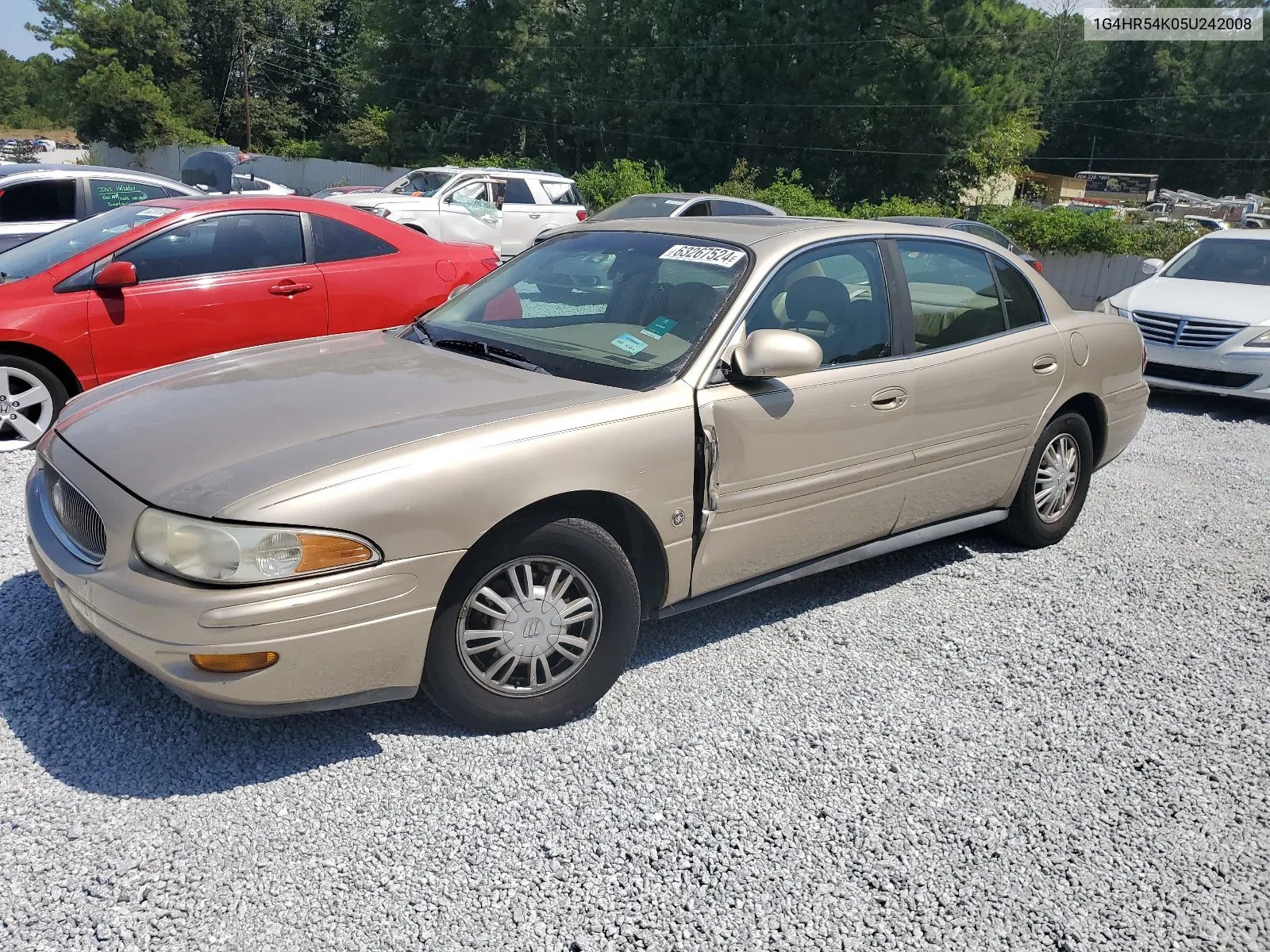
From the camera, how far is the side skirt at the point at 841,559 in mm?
3646

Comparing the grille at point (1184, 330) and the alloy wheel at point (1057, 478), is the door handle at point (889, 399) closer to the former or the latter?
the alloy wheel at point (1057, 478)

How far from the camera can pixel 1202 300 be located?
9531 mm

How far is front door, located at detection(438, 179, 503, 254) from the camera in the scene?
50.8 feet

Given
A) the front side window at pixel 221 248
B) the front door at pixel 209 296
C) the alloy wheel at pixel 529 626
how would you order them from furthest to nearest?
the front side window at pixel 221 248, the front door at pixel 209 296, the alloy wheel at pixel 529 626

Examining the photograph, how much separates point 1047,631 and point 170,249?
5.38m

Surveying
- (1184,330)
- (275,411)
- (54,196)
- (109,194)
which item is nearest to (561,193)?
(109,194)

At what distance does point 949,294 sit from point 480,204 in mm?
13065

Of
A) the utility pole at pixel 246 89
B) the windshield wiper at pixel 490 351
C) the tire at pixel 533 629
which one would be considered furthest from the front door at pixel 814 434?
the utility pole at pixel 246 89

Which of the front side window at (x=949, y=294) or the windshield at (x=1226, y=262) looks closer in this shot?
the front side window at (x=949, y=294)

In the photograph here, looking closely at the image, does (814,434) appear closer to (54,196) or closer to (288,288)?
(288,288)

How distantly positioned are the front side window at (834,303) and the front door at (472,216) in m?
11.6

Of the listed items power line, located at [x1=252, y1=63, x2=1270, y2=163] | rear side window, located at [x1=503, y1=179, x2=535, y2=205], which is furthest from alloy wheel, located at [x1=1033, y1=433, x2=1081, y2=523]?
power line, located at [x1=252, y1=63, x2=1270, y2=163]

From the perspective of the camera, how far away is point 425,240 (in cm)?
741

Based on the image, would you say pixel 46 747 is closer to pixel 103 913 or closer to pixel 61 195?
pixel 103 913
